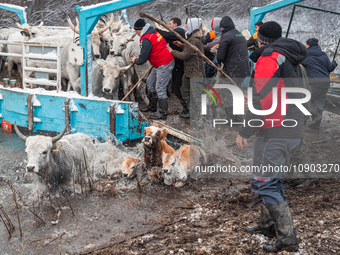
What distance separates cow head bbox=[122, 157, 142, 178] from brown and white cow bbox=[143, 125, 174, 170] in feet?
0.56

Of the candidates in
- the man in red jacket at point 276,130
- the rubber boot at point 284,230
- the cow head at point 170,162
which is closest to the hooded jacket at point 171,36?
the cow head at point 170,162

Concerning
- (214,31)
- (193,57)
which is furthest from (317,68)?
(193,57)

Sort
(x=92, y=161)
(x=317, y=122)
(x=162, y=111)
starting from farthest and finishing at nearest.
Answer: (x=317, y=122)
(x=162, y=111)
(x=92, y=161)

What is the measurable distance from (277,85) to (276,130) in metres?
0.48

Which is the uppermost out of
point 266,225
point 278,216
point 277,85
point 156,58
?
point 156,58

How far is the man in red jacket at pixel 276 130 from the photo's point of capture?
12.6 feet

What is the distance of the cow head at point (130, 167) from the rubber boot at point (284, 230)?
9.52 ft

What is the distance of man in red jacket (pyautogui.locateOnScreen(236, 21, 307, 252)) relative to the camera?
151 inches

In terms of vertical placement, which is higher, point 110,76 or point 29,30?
point 29,30

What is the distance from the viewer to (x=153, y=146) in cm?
619

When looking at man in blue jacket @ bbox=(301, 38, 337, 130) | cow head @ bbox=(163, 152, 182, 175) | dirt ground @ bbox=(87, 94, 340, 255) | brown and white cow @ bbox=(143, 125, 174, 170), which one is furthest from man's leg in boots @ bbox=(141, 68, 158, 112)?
man in blue jacket @ bbox=(301, 38, 337, 130)

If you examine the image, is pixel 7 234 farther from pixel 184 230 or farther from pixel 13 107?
pixel 13 107

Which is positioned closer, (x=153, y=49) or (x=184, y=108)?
(x=153, y=49)

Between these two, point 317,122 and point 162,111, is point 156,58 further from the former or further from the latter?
point 317,122
